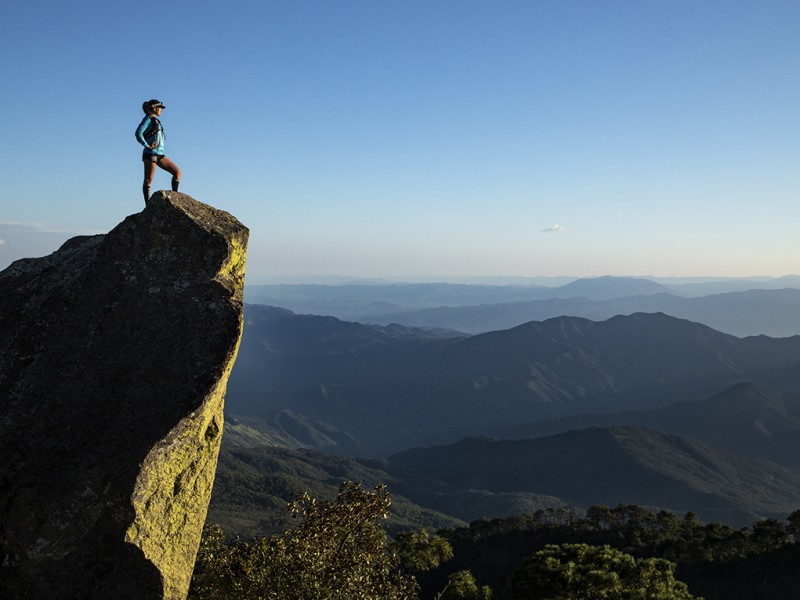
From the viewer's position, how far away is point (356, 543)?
73.2ft

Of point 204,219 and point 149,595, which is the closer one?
point 149,595

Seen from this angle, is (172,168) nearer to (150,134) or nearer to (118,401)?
(150,134)

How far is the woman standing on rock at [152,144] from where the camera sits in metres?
21.1

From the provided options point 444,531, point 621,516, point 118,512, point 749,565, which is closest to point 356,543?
point 118,512

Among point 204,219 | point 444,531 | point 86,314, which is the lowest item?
point 444,531

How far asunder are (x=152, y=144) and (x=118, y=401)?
10.3 meters

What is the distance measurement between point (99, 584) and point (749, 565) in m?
105

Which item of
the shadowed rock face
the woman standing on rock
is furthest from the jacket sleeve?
the shadowed rock face

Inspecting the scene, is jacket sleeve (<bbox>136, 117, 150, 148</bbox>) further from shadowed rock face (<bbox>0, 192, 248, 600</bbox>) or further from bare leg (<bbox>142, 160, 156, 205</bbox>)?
shadowed rock face (<bbox>0, 192, 248, 600</bbox>)

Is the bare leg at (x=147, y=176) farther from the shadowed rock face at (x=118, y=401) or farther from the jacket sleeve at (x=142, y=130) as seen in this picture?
the shadowed rock face at (x=118, y=401)

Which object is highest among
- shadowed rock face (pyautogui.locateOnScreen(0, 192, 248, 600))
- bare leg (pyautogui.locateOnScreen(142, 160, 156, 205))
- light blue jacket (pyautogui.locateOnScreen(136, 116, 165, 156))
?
light blue jacket (pyautogui.locateOnScreen(136, 116, 165, 156))

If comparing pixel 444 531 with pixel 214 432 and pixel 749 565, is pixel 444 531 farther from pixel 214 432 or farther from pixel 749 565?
pixel 214 432

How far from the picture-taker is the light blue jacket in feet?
69.4

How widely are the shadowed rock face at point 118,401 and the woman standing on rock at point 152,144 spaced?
281 cm
